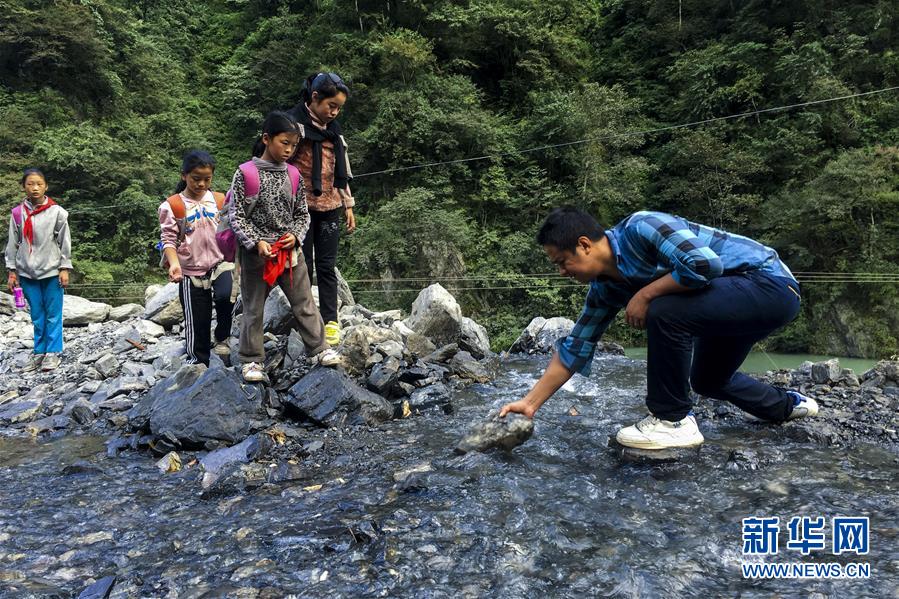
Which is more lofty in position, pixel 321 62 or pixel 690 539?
pixel 321 62

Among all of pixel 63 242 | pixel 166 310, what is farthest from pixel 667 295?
pixel 166 310

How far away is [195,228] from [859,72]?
61.4 feet

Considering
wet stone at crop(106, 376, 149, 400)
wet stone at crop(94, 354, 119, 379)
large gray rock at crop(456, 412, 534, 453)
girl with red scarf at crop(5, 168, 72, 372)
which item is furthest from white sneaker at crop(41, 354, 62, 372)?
large gray rock at crop(456, 412, 534, 453)

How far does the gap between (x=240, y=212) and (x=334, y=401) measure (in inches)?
58.7

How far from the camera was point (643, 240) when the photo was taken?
2.46 metres

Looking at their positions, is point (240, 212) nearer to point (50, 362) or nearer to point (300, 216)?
point (300, 216)

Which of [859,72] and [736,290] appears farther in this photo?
[859,72]

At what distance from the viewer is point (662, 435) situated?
2670 mm

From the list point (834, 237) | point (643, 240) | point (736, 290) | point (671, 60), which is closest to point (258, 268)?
point (643, 240)

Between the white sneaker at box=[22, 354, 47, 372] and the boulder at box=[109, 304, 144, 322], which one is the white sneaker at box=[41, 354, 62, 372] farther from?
the boulder at box=[109, 304, 144, 322]

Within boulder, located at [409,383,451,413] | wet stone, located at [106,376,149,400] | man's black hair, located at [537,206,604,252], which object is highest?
man's black hair, located at [537,206,604,252]

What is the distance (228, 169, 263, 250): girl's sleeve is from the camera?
3.49m

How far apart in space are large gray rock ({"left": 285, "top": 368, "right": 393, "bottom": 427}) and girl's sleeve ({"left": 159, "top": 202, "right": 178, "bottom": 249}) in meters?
1.56

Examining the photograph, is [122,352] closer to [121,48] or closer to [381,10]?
[381,10]
